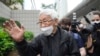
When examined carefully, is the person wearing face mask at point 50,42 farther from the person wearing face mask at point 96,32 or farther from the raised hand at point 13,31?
the person wearing face mask at point 96,32

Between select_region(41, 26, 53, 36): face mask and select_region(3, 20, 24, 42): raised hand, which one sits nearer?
select_region(3, 20, 24, 42): raised hand

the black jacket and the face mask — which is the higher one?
the face mask

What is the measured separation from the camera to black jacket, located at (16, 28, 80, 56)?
153 inches

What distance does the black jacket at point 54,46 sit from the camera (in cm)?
389

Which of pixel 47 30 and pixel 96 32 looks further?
pixel 96 32

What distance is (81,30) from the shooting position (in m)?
4.99

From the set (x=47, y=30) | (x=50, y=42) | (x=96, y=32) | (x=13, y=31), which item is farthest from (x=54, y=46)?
(x=96, y=32)

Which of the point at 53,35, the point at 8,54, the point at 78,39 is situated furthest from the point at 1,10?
the point at 53,35

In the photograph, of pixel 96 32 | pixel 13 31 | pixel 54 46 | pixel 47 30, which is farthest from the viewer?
pixel 96 32

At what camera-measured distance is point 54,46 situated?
3.91 meters

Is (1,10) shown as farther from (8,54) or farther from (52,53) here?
(52,53)

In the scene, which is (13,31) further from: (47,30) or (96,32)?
(96,32)

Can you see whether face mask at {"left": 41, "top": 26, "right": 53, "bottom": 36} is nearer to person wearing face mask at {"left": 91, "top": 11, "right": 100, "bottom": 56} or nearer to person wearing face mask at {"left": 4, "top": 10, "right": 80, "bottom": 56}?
person wearing face mask at {"left": 4, "top": 10, "right": 80, "bottom": 56}

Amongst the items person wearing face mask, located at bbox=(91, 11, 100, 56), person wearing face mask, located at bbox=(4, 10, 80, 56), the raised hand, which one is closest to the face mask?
person wearing face mask, located at bbox=(4, 10, 80, 56)
